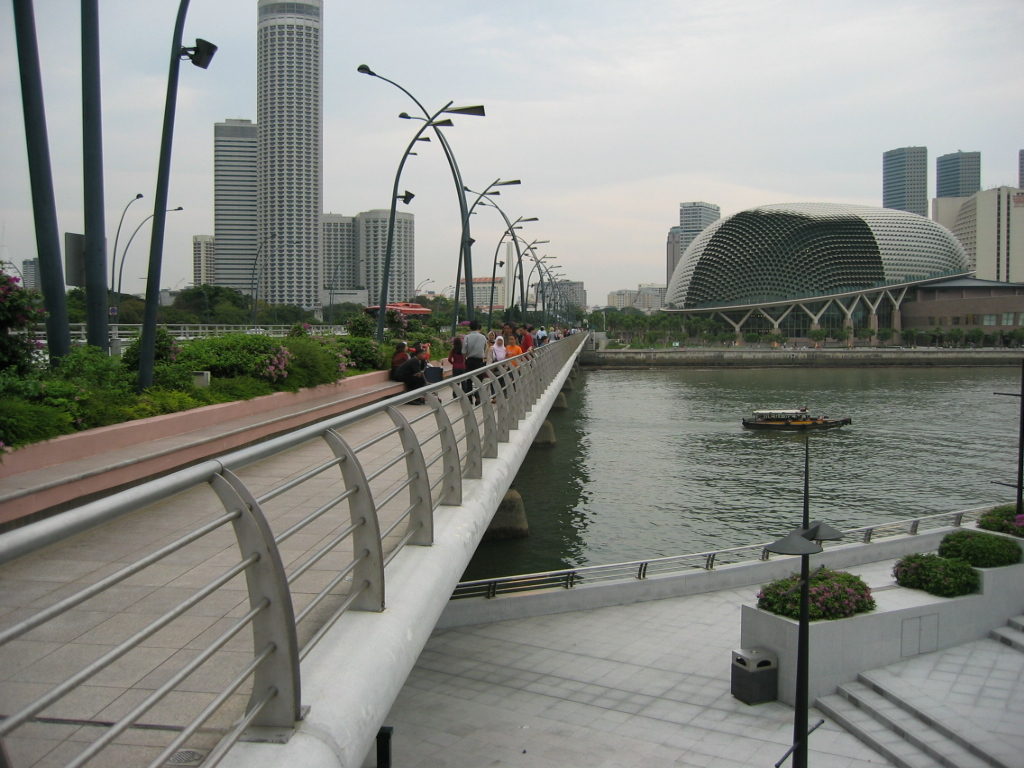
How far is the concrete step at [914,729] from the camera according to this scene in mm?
8648

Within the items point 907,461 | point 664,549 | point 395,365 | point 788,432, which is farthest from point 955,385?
point 395,365

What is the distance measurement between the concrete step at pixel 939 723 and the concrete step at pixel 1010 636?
2.41 metres

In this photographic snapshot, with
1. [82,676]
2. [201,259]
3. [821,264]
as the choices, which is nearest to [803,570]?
[82,676]

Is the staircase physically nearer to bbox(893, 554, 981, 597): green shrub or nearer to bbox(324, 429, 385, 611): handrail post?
bbox(893, 554, 981, 597): green shrub

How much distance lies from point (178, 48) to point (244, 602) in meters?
9.37

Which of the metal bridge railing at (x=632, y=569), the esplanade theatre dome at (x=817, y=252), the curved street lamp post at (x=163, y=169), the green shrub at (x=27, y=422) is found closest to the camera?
the green shrub at (x=27, y=422)

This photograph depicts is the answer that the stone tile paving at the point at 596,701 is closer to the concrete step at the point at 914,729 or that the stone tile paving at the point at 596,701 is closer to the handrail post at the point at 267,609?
the concrete step at the point at 914,729

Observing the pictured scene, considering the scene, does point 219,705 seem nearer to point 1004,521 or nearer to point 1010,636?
point 1010,636

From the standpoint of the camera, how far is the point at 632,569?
17.2 metres

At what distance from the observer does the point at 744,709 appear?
10172 millimetres

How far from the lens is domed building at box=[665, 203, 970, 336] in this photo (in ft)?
443

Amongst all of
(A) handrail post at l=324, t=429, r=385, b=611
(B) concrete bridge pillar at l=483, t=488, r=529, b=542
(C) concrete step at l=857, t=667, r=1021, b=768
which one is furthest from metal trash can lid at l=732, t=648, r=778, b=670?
(B) concrete bridge pillar at l=483, t=488, r=529, b=542

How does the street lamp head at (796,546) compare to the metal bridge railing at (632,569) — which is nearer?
the street lamp head at (796,546)

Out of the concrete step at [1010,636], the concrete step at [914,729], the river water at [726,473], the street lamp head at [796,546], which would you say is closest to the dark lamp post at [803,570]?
the street lamp head at [796,546]
